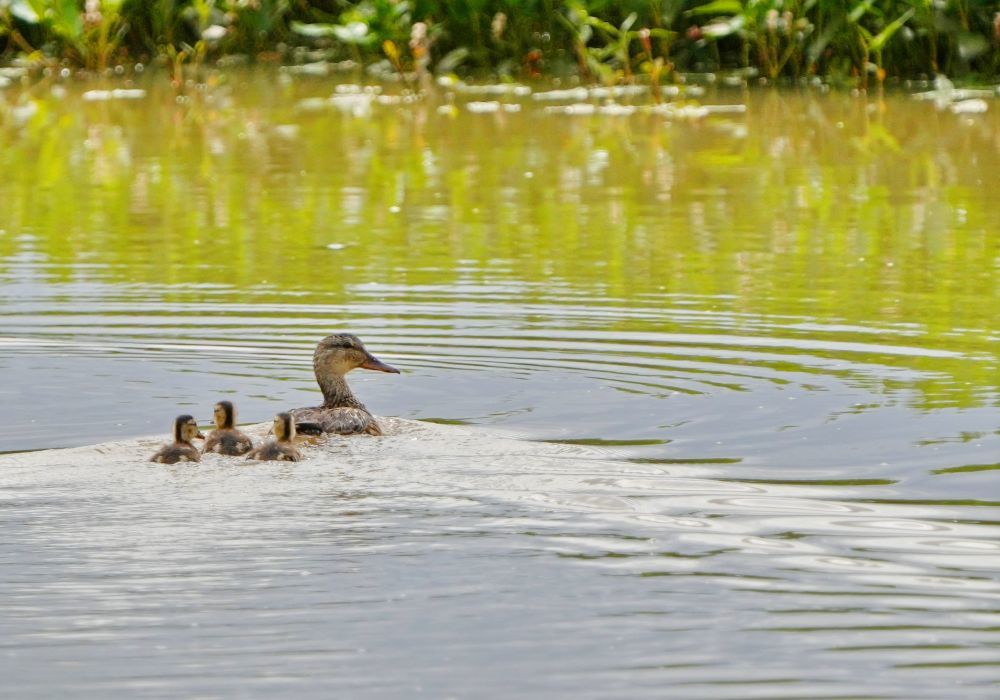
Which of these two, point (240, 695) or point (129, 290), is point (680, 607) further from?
point (129, 290)

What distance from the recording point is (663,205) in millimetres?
12547

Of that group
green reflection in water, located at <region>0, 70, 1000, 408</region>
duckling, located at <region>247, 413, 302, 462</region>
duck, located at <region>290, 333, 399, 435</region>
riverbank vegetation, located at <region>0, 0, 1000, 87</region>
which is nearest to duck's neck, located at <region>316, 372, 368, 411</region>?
duck, located at <region>290, 333, 399, 435</region>

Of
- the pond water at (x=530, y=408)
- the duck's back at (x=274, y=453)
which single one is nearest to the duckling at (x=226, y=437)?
the duck's back at (x=274, y=453)

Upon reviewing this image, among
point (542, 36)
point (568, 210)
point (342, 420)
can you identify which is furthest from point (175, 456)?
point (542, 36)

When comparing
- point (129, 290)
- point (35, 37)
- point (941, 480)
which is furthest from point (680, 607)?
point (35, 37)

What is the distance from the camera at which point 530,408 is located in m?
7.44

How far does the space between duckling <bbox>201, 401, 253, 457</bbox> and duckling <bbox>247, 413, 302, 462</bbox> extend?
0.10m

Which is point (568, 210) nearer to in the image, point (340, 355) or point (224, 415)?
point (340, 355)

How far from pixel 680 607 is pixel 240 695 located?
1124 mm

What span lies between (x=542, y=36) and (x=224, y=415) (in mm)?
16812

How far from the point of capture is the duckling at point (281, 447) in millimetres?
6332

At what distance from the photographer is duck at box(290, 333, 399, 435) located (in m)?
6.95

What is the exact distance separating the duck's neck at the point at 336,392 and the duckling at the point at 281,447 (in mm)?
834

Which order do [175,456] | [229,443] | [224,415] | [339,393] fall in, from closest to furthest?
[175,456], [229,443], [224,415], [339,393]
